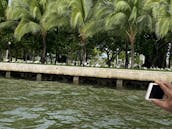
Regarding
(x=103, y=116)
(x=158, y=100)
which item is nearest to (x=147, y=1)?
(x=103, y=116)

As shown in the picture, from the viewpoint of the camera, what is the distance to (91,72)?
27.1 m

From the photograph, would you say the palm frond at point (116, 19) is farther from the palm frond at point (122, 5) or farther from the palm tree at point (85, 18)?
the palm tree at point (85, 18)

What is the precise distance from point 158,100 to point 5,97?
1527cm

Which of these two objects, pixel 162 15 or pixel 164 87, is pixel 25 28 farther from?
pixel 164 87

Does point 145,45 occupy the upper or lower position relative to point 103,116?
upper

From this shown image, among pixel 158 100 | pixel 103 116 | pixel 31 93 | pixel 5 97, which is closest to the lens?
pixel 158 100

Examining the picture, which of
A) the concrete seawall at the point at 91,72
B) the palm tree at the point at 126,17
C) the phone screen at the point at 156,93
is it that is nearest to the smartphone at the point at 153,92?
the phone screen at the point at 156,93

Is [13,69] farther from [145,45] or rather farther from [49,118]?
[49,118]

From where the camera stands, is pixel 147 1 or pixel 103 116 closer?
pixel 103 116

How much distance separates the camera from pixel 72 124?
11.4 m

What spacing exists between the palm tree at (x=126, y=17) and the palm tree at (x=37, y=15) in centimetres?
478

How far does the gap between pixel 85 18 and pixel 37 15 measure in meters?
4.89

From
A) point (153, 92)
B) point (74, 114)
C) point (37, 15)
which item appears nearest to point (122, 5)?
point (37, 15)

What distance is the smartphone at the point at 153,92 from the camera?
248 centimetres
